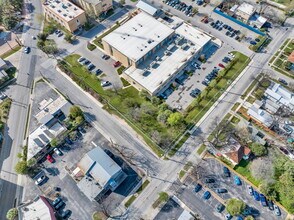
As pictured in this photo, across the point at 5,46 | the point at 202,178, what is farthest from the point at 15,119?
the point at 202,178

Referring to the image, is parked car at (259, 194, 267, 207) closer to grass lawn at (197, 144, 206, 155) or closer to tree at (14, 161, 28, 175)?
grass lawn at (197, 144, 206, 155)

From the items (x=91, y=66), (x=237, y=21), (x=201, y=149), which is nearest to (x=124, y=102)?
(x=91, y=66)

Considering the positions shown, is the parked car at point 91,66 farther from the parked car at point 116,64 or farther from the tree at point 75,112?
the tree at point 75,112

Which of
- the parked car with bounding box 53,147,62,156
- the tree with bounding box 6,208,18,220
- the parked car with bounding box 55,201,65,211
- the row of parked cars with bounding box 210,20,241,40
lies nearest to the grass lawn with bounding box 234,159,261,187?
the parked car with bounding box 55,201,65,211

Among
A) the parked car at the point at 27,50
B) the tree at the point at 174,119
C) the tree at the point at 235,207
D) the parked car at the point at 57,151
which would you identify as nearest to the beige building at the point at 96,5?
the parked car at the point at 27,50

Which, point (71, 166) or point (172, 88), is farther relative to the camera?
point (172, 88)

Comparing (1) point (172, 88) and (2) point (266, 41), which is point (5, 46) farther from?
(2) point (266, 41)
